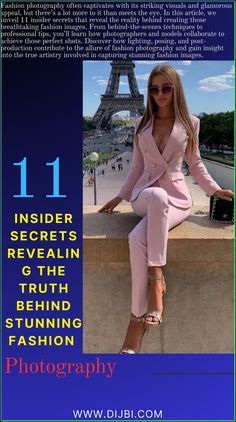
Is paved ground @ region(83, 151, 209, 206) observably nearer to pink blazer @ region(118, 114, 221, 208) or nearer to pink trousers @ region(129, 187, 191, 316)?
pink blazer @ region(118, 114, 221, 208)

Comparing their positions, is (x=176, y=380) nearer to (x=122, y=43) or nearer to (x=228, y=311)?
(x=228, y=311)

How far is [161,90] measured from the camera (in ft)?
8.78

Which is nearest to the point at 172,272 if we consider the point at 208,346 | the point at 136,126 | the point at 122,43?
the point at 208,346

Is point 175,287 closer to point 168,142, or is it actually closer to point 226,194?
point 226,194

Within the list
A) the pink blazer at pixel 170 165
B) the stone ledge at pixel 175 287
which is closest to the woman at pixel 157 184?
the pink blazer at pixel 170 165

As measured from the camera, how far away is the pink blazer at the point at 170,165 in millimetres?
2699

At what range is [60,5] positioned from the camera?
2707mm

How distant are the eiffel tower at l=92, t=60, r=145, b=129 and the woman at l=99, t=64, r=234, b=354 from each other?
0.27 feet

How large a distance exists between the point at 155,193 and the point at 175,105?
1.36ft

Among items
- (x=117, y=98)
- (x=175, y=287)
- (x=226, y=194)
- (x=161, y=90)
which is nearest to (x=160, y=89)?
(x=161, y=90)

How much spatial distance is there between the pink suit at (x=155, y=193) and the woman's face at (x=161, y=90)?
97 millimetres

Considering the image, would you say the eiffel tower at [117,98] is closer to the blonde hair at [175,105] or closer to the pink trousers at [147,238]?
the blonde hair at [175,105]

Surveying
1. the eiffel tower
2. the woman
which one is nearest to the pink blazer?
the woman

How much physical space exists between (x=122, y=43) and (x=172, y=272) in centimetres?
102
